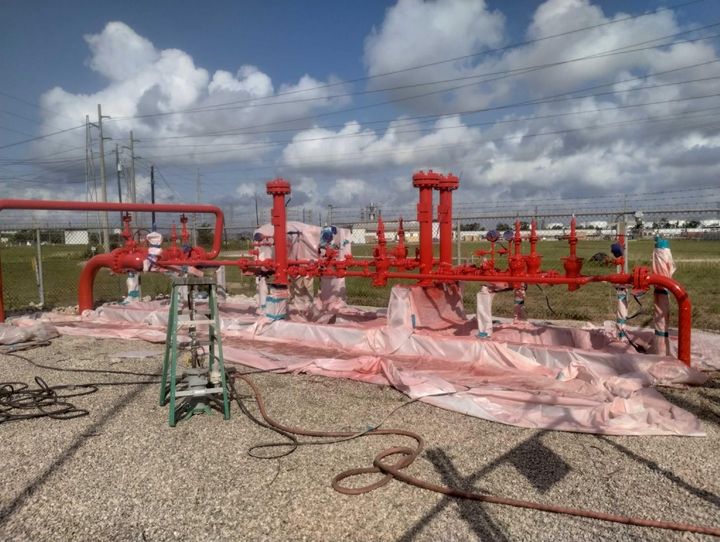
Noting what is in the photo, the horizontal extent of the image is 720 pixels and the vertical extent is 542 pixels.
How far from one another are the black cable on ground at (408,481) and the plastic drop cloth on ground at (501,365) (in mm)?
1099

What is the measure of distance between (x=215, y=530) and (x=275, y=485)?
59cm

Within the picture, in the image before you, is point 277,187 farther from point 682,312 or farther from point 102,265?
point 682,312

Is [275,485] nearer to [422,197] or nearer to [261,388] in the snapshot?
[261,388]

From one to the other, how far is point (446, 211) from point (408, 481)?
5379mm

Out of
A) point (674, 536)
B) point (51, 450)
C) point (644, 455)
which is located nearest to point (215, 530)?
point (51, 450)

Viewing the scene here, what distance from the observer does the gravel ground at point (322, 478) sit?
3.33 m

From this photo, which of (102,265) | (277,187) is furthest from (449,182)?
(102,265)

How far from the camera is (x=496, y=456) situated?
424 cm

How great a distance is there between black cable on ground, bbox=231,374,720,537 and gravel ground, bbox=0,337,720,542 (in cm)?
5

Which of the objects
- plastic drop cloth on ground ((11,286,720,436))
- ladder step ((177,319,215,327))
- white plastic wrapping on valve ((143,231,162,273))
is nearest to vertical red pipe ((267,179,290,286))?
plastic drop cloth on ground ((11,286,720,436))

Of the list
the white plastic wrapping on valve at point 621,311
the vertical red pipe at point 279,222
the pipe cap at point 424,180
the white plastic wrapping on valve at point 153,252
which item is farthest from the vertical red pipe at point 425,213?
the white plastic wrapping on valve at point 153,252

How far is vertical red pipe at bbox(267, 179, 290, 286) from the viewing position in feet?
27.9

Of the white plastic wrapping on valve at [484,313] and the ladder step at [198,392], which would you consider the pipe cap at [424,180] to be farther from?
the ladder step at [198,392]

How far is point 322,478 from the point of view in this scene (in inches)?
155
